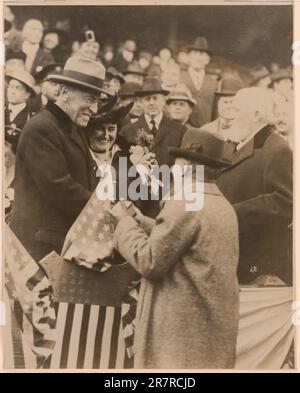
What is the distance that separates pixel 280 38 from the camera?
118 inches

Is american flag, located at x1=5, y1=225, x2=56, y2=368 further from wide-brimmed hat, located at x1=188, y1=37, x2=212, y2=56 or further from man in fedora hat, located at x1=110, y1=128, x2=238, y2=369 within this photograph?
wide-brimmed hat, located at x1=188, y1=37, x2=212, y2=56

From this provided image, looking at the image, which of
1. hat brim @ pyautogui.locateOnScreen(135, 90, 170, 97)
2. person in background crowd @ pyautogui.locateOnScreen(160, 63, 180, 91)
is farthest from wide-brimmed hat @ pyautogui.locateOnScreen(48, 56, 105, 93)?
person in background crowd @ pyautogui.locateOnScreen(160, 63, 180, 91)

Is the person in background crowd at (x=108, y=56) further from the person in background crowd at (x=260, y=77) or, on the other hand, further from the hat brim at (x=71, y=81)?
the person in background crowd at (x=260, y=77)

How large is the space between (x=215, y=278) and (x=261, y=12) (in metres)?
1.54

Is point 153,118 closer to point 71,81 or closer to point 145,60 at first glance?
point 145,60

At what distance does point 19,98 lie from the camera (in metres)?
2.99

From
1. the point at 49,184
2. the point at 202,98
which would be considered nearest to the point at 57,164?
the point at 49,184

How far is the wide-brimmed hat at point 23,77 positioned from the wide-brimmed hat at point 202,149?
870mm

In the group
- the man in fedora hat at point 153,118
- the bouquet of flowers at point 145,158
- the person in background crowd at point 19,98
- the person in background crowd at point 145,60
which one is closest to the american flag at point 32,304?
the person in background crowd at point 19,98

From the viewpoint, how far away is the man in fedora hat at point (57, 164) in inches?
115

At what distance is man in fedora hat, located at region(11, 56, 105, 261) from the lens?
2.93 m

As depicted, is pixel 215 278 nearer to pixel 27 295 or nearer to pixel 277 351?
pixel 277 351
